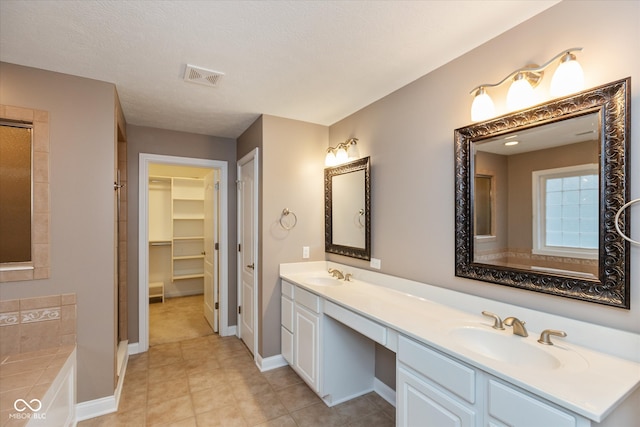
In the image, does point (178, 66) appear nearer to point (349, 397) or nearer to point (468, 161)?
point (468, 161)

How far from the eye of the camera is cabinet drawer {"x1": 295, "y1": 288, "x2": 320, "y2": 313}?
7.30 feet

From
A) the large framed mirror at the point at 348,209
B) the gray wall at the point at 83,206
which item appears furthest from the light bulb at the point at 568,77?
the gray wall at the point at 83,206

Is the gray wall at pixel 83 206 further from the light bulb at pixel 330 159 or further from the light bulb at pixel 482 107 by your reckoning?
the light bulb at pixel 482 107

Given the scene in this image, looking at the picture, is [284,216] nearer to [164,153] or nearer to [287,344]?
[287,344]

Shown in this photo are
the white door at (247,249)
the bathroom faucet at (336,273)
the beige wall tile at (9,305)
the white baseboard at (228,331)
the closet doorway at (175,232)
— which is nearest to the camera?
the beige wall tile at (9,305)

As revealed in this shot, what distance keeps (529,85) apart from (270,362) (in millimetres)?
2860

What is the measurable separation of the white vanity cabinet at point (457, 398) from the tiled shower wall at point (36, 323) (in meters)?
2.21

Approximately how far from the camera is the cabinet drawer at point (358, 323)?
1.64m

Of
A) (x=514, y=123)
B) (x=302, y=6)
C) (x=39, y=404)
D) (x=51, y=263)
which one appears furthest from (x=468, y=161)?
(x=51, y=263)

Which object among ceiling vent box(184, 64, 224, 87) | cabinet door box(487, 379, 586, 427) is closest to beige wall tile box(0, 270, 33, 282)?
ceiling vent box(184, 64, 224, 87)

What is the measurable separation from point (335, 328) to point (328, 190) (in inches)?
52.9

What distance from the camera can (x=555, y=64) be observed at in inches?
54.5

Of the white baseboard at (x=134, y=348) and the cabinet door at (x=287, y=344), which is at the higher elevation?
the cabinet door at (x=287, y=344)

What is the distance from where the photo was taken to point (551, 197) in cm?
140
